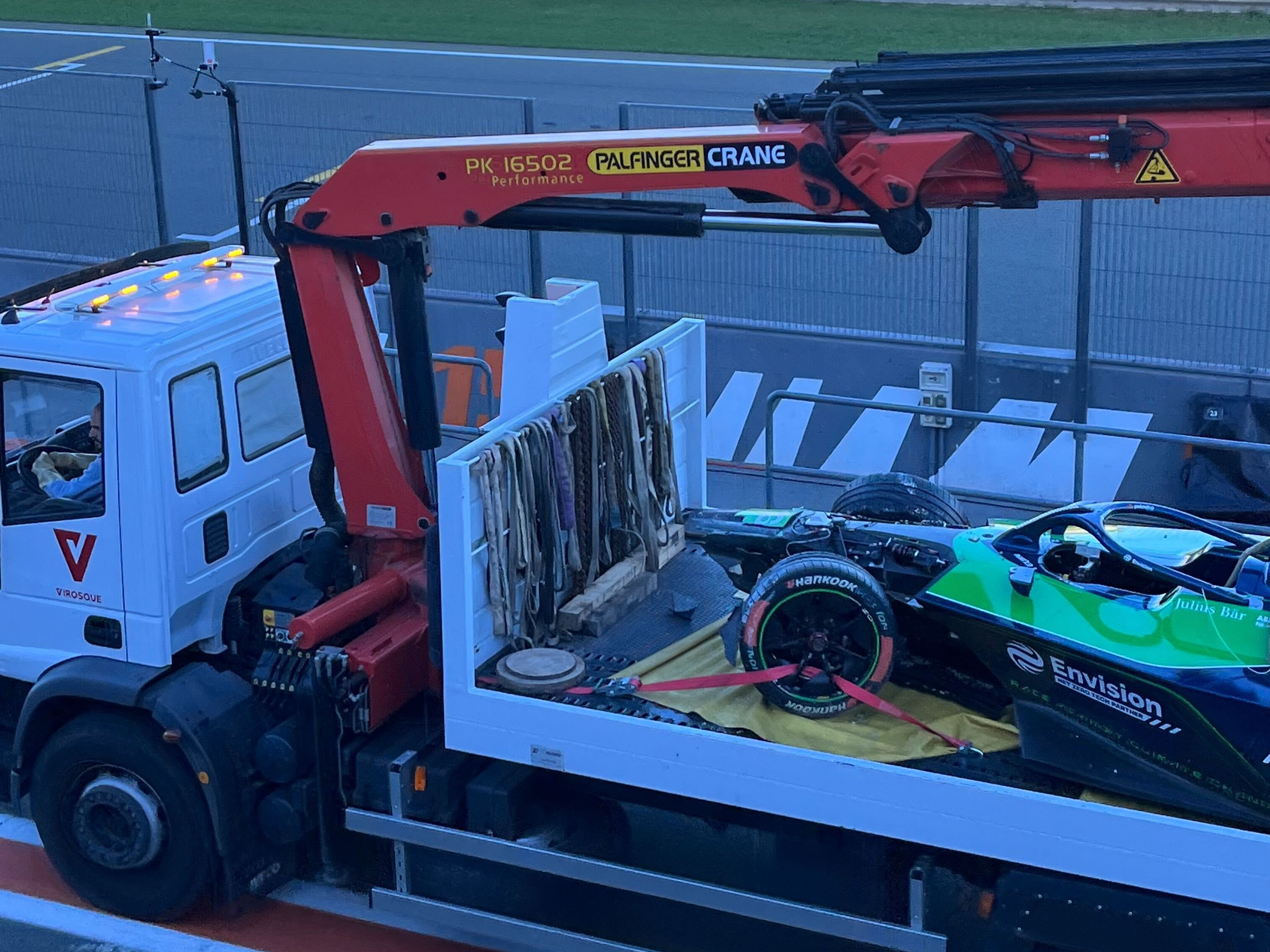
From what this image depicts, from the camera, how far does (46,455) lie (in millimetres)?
7055

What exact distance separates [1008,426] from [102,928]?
7169 mm

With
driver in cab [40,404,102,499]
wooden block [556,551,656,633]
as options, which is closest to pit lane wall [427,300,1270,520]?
wooden block [556,551,656,633]

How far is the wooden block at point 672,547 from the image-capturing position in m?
7.50

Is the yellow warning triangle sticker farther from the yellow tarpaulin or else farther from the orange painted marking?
the orange painted marking

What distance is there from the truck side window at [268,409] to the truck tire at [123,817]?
1.33 meters

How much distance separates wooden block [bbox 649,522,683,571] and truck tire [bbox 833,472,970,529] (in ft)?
2.63

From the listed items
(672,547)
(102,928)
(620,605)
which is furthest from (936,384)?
(102,928)

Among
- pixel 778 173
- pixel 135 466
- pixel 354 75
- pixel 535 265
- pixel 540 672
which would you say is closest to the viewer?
pixel 778 173

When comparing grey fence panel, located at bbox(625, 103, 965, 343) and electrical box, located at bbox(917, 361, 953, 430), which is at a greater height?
grey fence panel, located at bbox(625, 103, 965, 343)

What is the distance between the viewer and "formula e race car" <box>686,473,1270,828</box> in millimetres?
5445

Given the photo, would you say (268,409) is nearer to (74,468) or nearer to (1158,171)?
(74,468)

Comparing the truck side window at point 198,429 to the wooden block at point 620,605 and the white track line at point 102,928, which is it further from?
the white track line at point 102,928

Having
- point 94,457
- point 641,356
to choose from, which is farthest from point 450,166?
point 94,457

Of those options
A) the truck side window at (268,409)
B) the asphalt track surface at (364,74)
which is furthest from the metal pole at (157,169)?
the truck side window at (268,409)
